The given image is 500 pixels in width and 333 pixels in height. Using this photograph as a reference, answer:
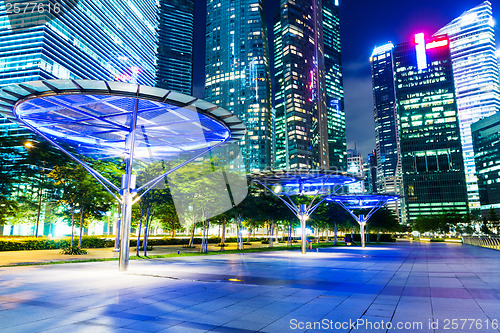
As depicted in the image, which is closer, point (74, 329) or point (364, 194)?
point (74, 329)

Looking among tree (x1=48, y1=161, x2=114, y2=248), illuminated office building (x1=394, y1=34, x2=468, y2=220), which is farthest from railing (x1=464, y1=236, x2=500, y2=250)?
illuminated office building (x1=394, y1=34, x2=468, y2=220)

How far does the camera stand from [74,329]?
676 centimetres

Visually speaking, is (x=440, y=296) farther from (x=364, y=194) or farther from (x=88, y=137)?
(x=364, y=194)

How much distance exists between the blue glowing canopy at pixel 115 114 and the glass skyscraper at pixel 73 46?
266 feet

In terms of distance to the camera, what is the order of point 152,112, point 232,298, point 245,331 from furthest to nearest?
point 152,112, point 232,298, point 245,331

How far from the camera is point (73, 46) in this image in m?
137

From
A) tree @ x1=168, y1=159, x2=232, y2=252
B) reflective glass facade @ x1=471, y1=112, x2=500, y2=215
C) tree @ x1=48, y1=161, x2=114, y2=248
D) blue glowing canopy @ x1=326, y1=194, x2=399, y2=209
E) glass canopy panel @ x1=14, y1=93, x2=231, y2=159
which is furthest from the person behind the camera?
reflective glass facade @ x1=471, y1=112, x2=500, y2=215

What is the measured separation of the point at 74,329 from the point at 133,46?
211397 mm

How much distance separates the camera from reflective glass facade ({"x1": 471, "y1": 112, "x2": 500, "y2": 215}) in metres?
Result: 170

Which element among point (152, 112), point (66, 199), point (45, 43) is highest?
point (45, 43)

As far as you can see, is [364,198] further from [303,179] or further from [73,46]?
[73,46]

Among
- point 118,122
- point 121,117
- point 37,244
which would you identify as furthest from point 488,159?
point 121,117

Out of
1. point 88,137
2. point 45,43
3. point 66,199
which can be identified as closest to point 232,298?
point 88,137

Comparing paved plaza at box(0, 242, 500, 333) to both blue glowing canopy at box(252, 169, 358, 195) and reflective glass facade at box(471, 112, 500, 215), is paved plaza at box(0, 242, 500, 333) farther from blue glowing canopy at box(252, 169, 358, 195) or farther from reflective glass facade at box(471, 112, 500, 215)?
reflective glass facade at box(471, 112, 500, 215)
